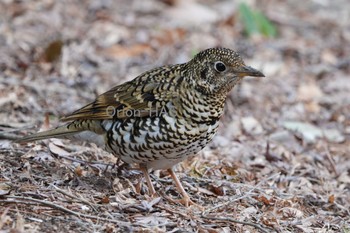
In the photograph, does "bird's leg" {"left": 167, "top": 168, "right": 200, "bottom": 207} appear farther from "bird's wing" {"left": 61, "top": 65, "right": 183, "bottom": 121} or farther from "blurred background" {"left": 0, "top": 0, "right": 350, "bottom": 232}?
"bird's wing" {"left": 61, "top": 65, "right": 183, "bottom": 121}

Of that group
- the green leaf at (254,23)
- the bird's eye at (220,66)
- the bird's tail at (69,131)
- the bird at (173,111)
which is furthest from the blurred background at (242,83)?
the bird's eye at (220,66)

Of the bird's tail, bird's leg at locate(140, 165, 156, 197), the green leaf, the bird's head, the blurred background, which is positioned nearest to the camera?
the bird's head

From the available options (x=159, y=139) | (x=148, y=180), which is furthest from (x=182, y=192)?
(x=159, y=139)

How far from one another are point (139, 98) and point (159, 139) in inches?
20.6

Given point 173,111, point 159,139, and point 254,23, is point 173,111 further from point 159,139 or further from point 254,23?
point 254,23

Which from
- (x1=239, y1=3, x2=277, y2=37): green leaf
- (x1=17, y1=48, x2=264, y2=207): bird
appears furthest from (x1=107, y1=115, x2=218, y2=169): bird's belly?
(x1=239, y1=3, x2=277, y2=37): green leaf

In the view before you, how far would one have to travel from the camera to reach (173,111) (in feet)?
19.1

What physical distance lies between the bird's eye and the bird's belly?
45cm

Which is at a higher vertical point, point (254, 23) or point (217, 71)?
point (217, 71)

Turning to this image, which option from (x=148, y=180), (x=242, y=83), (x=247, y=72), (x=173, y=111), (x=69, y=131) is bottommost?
(x=242, y=83)

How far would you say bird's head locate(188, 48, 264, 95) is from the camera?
19.1 feet

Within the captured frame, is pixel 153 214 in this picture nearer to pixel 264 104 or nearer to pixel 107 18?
pixel 264 104

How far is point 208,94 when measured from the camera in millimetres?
5852

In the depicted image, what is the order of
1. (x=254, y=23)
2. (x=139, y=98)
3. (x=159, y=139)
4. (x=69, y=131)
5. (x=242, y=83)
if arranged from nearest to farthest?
(x=159, y=139), (x=139, y=98), (x=69, y=131), (x=242, y=83), (x=254, y=23)
